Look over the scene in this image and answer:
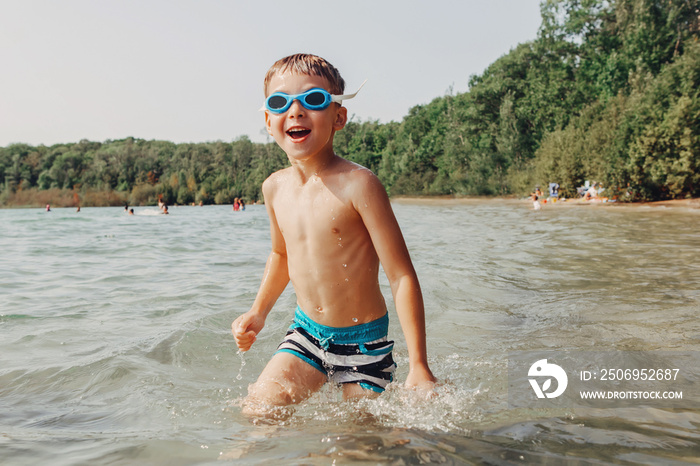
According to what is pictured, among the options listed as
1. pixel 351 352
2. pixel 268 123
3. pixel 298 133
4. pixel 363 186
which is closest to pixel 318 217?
pixel 363 186

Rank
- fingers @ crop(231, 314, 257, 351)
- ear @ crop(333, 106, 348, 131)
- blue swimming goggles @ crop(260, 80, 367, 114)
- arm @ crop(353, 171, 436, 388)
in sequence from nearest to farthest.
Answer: arm @ crop(353, 171, 436, 388)
blue swimming goggles @ crop(260, 80, 367, 114)
ear @ crop(333, 106, 348, 131)
fingers @ crop(231, 314, 257, 351)

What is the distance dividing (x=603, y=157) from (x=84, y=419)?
3511cm

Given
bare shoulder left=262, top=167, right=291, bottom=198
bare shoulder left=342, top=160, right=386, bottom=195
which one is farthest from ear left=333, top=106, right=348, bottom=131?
bare shoulder left=262, top=167, right=291, bottom=198

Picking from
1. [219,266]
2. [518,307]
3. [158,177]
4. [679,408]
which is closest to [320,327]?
[679,408]

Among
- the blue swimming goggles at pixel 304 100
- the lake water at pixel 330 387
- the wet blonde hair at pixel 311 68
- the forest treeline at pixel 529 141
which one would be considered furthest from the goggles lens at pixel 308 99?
the forest treeline at pixel 529 141

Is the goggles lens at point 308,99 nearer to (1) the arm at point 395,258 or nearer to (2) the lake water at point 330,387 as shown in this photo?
(1) the arm at point 395,258

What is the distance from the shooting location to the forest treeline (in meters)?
28.3

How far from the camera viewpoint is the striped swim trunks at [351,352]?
2.64 meters

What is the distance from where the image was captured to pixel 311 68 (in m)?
2.56

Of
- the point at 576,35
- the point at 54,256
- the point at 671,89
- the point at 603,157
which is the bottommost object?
the point at 54,256

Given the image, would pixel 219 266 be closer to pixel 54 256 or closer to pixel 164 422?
pixel 54 256

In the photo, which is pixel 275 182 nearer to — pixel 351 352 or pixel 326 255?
pixel 326 255

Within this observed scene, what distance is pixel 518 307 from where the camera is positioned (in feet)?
18.1

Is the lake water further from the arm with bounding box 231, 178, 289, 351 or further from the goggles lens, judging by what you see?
the goggles lens
